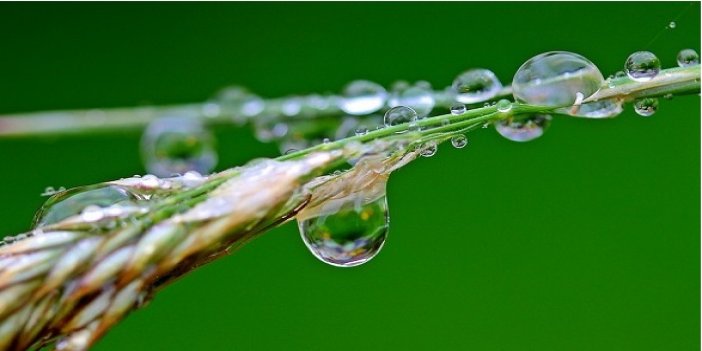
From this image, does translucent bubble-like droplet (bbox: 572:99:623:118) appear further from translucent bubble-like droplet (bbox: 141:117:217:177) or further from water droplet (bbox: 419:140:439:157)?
translucent bubble-like droplet (bbox: 141:117:217:177)

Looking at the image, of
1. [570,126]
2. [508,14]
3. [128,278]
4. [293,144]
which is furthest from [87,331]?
[508,14]

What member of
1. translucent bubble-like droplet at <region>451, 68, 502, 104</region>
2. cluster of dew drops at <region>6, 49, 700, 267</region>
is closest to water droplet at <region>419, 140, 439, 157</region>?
cluster of dew drops at <region>6, 49, 700, 267</region>

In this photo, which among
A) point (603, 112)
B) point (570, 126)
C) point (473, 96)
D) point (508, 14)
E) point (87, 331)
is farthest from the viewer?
point (508, 14)

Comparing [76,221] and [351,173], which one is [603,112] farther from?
[76,221]

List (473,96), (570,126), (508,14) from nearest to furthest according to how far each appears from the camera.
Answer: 1. (473,96)
2. (570,126)
3. (508,14)

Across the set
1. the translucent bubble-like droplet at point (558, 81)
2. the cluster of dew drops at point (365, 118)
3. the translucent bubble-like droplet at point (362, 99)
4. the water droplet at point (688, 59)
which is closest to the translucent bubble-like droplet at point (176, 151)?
the cluster of dew drops at point (365, 118)

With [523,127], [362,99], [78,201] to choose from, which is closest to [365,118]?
[362,99]

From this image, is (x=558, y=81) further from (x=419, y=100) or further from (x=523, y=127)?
(x=419, y=100)
